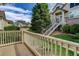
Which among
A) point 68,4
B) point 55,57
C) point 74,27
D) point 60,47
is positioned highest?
point 68,4

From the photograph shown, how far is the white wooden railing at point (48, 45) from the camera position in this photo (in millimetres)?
2082

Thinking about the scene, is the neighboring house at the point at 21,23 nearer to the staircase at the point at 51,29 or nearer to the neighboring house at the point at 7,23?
the neighboring house at the point at 7,23

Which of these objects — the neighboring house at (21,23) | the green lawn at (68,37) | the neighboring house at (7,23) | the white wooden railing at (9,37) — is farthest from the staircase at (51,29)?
the neighboring house at (7,23)

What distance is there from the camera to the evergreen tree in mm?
2326

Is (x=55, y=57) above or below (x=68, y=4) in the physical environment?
below

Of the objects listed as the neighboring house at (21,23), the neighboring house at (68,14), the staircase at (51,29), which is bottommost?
the staircase at (51,29)

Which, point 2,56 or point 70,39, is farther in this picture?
point 2,56

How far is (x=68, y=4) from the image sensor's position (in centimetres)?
232

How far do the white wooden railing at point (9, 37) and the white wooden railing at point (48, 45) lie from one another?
A: 0.09m

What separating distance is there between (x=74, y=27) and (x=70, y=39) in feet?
0.61

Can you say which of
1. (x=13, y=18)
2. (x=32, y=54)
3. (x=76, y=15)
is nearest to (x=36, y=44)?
(x=32, y=54)

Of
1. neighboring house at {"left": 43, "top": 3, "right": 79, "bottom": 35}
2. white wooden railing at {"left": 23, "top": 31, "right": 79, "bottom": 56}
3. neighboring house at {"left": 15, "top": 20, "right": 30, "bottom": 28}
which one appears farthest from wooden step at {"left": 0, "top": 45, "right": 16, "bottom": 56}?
neighboring house at {"left": 43, "top": 3, "right": 79, "bottom": 35}

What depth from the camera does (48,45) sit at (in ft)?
7.53

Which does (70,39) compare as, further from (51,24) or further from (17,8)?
(17,8)
